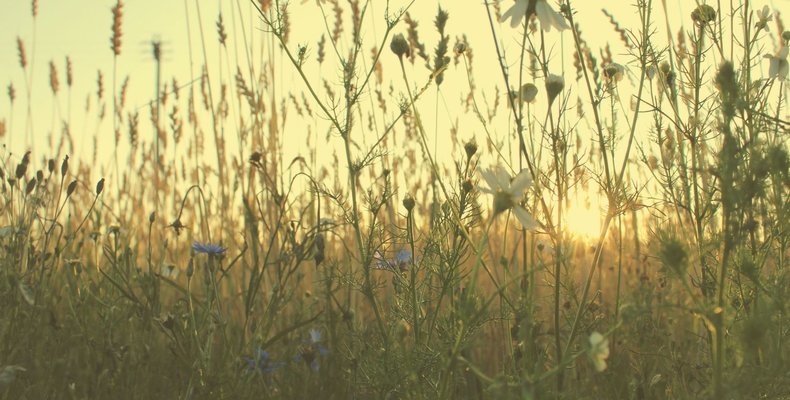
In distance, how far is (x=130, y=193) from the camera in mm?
3418

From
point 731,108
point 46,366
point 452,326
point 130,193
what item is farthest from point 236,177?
point 731,108

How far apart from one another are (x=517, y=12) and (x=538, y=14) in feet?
0.12

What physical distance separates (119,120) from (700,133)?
95.4 inches

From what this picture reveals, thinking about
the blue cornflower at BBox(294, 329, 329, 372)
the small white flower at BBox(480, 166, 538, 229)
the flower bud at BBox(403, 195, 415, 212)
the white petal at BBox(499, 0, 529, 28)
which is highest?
the white petal at BBox(499, 0, 529, 28)

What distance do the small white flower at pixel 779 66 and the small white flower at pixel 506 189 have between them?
647mm

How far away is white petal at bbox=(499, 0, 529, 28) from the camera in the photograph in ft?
3.65

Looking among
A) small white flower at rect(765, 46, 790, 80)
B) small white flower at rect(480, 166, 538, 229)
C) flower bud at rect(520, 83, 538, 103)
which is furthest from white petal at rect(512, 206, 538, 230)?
small white flower at rect(765, 46, 790, 80)

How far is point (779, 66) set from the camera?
4.34ft

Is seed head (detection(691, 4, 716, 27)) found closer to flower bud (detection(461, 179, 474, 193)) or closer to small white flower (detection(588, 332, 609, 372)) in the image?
flower bud (detection(461, 179, 474, 193))

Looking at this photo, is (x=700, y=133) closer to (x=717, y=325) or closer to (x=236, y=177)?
(x=717, y=325)

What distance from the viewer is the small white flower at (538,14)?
1098 millimetres

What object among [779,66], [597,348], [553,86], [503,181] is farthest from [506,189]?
[779,66]

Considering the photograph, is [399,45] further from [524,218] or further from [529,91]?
[524,218]

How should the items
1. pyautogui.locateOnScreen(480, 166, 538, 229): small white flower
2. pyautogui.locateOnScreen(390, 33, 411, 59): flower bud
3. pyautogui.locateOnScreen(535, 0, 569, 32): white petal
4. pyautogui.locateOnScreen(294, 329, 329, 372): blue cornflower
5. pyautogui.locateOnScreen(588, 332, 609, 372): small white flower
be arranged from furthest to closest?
1. pyautogui.locateOnScreen(294, 329, 329, 372): blue cornflower
2. pyautogui.locateOnScreen(390, 33, 411, 59): flower bud
3. pyautogui.locateOnScreen(535, 0, 569, 32): white petal
4. pyautogui.locateOnScreen(480, 166, 538, 229): small white flower
5. pyautogui.locateOnScreen(588, 332, 609, 372): small white flower
